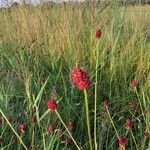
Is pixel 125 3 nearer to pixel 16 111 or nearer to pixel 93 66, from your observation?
pixel 93 66

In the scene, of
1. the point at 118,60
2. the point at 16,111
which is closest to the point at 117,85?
the point at 118,60

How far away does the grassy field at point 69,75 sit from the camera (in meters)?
2.01

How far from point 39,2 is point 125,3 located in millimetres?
942

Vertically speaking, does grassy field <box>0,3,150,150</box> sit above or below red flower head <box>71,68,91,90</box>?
below

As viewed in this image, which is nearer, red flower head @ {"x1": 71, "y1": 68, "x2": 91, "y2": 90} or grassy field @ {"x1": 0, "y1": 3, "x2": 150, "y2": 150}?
red flower head @ {"x1": 71, "y1": 68, "x2": 91, "y2": 90}

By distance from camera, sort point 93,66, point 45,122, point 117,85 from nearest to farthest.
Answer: point 45,122 → point 117,85 → point 93,66

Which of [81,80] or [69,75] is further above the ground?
[81,80]

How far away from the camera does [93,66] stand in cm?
298

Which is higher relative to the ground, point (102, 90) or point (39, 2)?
point (39, 2)

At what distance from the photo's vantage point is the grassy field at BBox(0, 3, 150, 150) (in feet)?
6.60

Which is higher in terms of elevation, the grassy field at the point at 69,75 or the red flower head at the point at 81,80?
the red flower head at the point at 81,80

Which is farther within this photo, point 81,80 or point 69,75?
point 69,75

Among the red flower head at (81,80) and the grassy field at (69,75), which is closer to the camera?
the red flower head at (81,80)

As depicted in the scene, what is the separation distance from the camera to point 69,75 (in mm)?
2705
